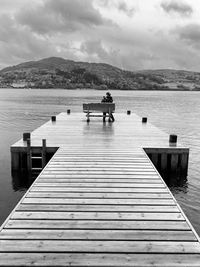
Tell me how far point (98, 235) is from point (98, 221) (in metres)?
0.57

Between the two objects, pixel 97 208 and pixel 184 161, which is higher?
pixel 97 208

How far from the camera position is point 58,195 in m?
7.32

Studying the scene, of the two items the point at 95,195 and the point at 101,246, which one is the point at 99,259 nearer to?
the point at 101,246

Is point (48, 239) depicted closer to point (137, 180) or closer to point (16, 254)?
point (16, 254)

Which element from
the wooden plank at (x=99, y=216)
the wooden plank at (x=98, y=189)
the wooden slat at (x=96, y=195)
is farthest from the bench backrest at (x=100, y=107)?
the wooden plank at (x=99, y=216)

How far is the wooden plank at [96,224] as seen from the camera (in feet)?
18.6

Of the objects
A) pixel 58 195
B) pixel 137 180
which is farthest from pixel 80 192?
pixel 137 180

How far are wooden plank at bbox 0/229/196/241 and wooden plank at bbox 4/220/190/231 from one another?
0.48 ft

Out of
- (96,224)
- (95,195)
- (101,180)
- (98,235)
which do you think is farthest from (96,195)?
(98,235)

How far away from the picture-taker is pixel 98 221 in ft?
19.4

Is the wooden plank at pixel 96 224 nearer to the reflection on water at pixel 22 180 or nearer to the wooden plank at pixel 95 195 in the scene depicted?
the wooden plank at pixel 95 195

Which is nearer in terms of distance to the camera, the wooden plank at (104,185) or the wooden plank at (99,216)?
the wooden plank at (99,216)

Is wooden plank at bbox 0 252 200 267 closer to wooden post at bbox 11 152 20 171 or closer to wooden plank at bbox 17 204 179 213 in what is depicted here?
wooden plank at bbox 17 204 179 213

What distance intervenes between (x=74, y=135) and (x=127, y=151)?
168 inches
